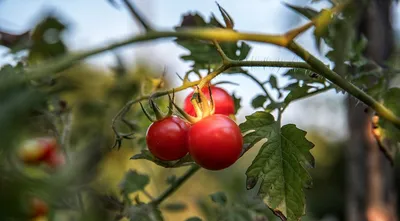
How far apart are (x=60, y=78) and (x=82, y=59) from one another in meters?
0.73

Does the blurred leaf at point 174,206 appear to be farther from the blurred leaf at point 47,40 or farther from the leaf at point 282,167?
the leaf at point 282,167

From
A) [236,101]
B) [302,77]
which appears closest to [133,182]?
[236,101]

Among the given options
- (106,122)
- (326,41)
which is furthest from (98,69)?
(326,41)

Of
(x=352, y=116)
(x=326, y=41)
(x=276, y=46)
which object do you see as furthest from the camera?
(x=352, y=116)

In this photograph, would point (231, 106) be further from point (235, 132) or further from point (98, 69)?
point (98, 69)

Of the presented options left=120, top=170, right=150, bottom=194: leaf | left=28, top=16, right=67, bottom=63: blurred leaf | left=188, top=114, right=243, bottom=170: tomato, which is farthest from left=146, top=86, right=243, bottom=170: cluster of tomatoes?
left=28, top=16, right=67, bottom=63: blurred leaf

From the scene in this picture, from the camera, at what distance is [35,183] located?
251mm

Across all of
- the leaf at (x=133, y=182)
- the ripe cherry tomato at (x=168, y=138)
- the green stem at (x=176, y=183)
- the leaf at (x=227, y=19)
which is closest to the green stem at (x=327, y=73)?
the leaf at (x=227, y=19)

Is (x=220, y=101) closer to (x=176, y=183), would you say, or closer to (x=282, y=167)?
(x=282, y=167)

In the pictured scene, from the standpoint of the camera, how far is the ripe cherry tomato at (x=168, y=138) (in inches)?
24.1

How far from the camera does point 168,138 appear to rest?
2.00ft

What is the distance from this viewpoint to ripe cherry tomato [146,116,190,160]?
613mm

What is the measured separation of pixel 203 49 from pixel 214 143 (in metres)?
0.31

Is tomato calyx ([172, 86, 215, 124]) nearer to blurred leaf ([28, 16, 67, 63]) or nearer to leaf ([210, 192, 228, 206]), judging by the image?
leaf ([210, 192, 228, 206])
